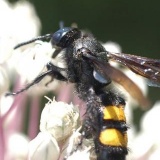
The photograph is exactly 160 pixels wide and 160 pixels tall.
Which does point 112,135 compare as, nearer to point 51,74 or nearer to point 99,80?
point 99,80

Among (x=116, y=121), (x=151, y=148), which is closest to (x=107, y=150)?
(x=116, y=121)

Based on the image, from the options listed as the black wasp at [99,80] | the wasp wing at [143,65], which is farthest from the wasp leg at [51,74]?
the wasp wing at [143,65]

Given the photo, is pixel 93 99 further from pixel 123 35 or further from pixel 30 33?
pixel 123 35

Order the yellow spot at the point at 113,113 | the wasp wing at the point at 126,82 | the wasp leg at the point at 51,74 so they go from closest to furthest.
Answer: the wasp wing at the point at 126,82
the yellow spot at the point at 113,113
the wasp leg at the point at 51,74

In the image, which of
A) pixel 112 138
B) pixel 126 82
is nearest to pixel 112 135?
pixel 112 138

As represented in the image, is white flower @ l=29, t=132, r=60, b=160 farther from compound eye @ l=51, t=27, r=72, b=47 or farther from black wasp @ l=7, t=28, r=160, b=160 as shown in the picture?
compound eye @ l=51, t=27, r=72, b=47

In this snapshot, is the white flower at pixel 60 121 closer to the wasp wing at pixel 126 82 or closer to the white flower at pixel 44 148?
the white flower at pixel 44 148

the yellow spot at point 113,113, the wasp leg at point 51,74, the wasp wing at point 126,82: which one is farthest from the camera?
the wasp leg at point 51,74

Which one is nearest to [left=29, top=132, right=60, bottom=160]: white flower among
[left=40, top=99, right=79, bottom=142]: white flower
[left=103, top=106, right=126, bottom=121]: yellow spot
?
[left=40, top=99, right=79, bottom=142]: white flower
